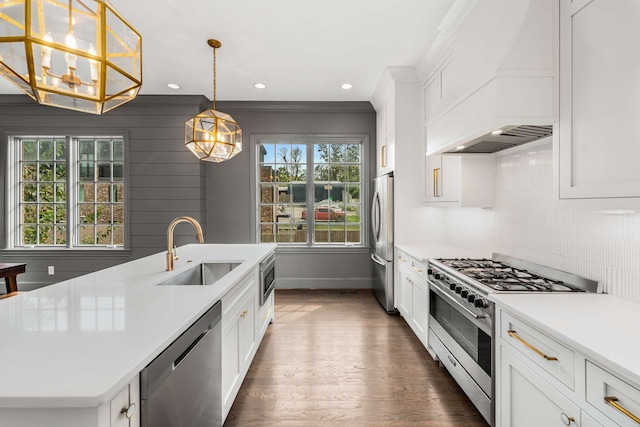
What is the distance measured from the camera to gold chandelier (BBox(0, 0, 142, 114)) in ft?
3.51

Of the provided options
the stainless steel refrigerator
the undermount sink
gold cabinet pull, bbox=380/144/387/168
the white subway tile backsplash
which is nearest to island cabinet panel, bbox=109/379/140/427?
the undermount sink

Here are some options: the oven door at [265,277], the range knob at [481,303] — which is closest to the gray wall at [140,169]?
the oven door at [265,277]

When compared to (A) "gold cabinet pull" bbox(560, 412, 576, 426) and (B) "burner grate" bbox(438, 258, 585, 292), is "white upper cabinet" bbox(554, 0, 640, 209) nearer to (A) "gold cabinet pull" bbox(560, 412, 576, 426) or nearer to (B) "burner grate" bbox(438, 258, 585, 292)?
(B) "burner grate" bbox(438, 258, 585, 292)

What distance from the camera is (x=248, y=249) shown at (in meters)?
2.92

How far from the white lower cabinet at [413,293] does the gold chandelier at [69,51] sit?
2.41m

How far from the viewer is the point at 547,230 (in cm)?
198

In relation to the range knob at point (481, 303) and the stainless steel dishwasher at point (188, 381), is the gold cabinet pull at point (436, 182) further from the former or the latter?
the stainless steel dishwasher at point (188, 381)

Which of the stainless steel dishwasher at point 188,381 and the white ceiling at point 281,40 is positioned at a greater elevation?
the white ceiling at point 281,40

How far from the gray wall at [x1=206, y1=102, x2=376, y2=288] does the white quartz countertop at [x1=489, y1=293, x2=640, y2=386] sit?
322 cm

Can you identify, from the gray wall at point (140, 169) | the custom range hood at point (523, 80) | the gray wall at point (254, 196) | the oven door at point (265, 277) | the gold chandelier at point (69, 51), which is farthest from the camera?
the gray wall at point (254, 196)

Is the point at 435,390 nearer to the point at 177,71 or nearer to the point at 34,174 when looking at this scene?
the point at 177,71

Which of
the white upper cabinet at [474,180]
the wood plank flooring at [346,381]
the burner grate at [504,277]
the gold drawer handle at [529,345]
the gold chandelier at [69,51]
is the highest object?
the gold chandelier at [69,51]

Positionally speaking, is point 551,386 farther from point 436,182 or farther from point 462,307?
point 436,182

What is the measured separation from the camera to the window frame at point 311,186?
15.2 feet
